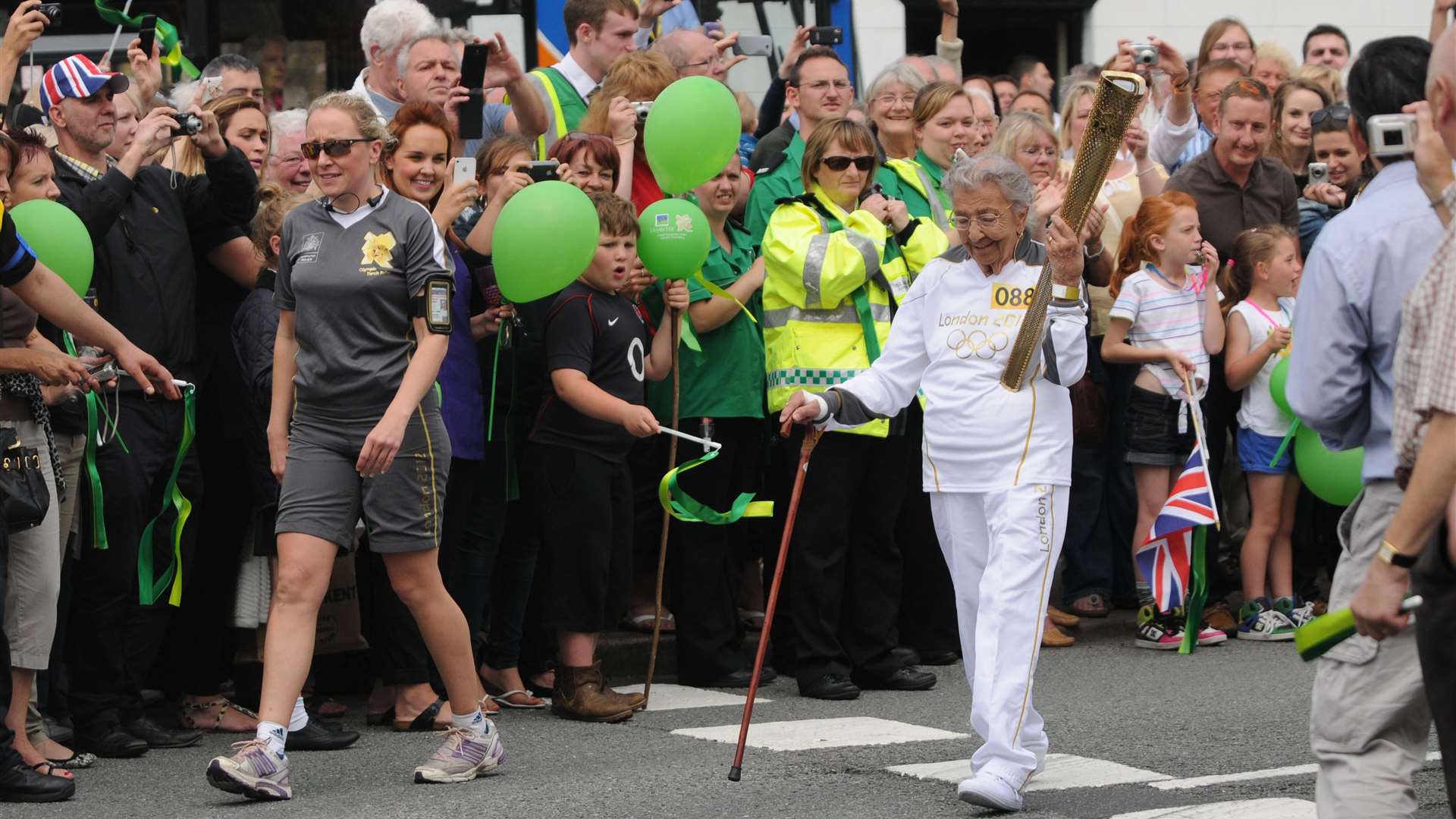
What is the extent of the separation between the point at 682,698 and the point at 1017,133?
3.02 m

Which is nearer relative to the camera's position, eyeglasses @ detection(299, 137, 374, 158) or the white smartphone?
eyeglasses @ detection(299, 137, 374, 158)

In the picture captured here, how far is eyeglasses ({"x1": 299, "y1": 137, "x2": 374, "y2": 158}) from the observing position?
6.18m

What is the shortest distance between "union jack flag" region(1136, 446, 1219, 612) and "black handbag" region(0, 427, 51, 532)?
15.5 feet

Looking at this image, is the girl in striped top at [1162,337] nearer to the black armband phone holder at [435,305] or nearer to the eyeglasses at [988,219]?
the eyeglasses at [988,219]

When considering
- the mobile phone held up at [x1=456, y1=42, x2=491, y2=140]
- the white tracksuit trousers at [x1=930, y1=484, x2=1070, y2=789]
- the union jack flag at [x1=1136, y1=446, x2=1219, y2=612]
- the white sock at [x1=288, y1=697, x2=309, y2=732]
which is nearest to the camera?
the white tracksuit trousers at [x1=930, y1=484, x2=1070, y2=789]

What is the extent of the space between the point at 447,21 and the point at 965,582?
25.2 feet

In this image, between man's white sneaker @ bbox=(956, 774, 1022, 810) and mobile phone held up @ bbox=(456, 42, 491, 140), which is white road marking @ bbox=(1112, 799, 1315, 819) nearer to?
man's white sneaker @ bbox=(956, 774, 1022, 810)

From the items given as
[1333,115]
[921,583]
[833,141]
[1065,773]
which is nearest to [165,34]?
[833,141]

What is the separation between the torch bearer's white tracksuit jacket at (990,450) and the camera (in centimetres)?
592

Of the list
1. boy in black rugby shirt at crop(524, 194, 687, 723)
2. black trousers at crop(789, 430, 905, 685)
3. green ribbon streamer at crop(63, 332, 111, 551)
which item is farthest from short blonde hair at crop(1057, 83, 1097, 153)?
green ribbon streamer at crop(63, 332, 111, 551)

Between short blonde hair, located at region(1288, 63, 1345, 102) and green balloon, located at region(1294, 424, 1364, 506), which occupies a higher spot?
short blonde hair, located at region(1288, 63, 1345, 102)

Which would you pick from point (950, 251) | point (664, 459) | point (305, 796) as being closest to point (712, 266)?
point (664, 459)

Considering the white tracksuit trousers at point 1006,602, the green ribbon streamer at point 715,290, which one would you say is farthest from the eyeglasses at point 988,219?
the green ribbon streamer at point 715,290

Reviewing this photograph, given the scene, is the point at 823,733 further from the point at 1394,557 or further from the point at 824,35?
the point at 824,35
